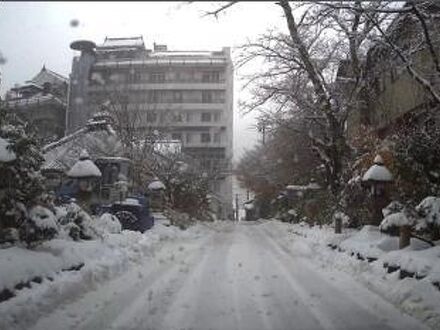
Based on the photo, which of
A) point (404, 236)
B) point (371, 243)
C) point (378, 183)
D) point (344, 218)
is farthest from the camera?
point (344, 218)

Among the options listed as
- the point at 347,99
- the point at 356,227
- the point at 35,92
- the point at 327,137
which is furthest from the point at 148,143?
the point at 35,92

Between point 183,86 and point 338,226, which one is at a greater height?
point 183,86

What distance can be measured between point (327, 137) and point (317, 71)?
160 inches

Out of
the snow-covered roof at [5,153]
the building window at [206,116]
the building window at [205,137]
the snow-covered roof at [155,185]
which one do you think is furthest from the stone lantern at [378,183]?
the building window at [206,116]

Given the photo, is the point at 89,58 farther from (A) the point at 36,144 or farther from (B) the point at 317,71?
(A) the point at 36,144

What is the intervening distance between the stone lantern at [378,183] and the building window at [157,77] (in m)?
55.8

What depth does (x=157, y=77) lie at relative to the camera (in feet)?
A: 243

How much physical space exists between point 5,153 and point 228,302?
453 centimetres

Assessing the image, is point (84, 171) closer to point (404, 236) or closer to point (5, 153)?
point (5, 153)

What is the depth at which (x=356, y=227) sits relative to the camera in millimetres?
21062

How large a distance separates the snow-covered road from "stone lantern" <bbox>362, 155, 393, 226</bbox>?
11.8 feet

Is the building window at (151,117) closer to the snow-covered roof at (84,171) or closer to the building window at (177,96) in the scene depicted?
the snow-covered roof at (84,171)

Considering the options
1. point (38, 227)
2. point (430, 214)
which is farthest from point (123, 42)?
point (430, 214)

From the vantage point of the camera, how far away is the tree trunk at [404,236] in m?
12.4
